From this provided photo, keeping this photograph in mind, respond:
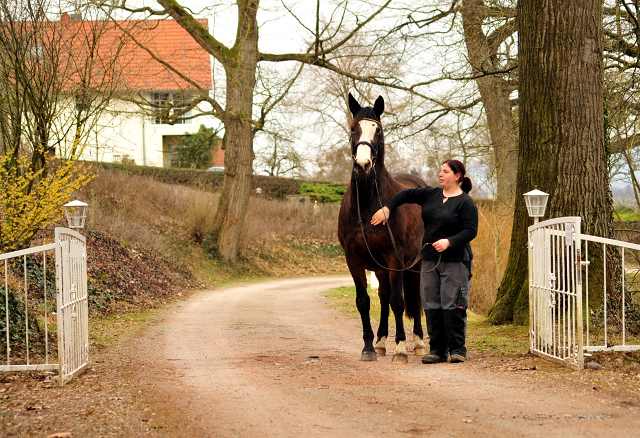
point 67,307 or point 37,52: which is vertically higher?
point 37,52

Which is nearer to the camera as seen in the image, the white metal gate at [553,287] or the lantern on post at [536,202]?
the white metal gate at [553,287]

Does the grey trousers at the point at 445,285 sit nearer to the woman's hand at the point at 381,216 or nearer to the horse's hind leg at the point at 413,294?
the woman's hand at the point at 381,216

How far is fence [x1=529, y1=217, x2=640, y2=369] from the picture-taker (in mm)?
6227

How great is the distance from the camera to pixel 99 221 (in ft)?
69.7

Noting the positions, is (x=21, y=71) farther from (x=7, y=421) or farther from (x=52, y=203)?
(x=7, y=421)

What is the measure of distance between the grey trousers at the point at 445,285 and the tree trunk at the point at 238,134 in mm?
15495

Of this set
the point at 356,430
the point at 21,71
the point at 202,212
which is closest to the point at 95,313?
the point at 21,71

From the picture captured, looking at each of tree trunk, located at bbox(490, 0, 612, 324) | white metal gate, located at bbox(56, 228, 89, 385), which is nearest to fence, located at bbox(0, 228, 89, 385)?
white metal gate, located at bbox(56, 228, 89, 385)

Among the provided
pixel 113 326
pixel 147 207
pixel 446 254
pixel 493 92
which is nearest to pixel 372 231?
Result: pixel 446 254

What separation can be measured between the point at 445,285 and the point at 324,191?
32.7 meters

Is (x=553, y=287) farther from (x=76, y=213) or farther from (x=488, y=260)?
(x=488, y=260)

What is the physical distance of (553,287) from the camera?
679 cm

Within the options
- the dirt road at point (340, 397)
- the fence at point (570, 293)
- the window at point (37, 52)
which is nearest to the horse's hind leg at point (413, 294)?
the dirt road at point (340, 397)

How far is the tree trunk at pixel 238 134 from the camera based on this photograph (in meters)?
22.8
